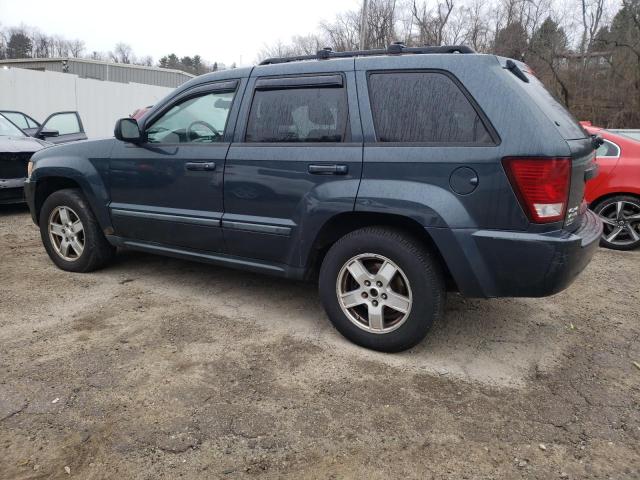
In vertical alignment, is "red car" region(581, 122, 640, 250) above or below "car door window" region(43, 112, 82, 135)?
below

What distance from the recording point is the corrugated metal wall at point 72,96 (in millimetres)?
17047

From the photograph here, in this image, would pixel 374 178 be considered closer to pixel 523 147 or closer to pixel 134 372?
pixel 523 147

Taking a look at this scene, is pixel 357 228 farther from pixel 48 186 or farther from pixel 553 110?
pixel 48 186

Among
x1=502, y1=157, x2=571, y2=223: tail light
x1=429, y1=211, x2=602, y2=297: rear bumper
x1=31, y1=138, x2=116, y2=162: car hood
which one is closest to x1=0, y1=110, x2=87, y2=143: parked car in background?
x1=31, y1=138, x2=116, y2=162: car hood

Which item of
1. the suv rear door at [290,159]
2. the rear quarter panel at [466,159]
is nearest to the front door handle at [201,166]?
the suv rear door at [290,159]

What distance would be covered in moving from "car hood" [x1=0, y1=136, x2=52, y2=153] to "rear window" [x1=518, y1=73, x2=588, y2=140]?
7.22 meters

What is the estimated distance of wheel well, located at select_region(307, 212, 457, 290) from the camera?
3143mm

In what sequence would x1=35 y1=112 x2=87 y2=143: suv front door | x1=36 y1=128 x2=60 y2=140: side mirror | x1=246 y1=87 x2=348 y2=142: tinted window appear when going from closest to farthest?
x1=246 y1=87 x2=348 y2=142: tinted window < x1=36 y1=128 x2=60 y2=140: side mirror < x1=35 y1=112 x2=87 y2=143: suv front door

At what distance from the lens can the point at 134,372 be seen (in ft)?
9.82

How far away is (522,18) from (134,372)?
1230 inches

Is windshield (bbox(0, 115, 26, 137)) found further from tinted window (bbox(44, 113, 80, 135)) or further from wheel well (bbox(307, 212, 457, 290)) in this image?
wheel well (bbox(307, 212, 457, 290))

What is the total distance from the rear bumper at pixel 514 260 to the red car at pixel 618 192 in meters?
3.57

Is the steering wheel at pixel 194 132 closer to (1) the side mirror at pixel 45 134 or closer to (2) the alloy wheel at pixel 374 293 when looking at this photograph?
(2) the alloy wheel at pixel 374 293

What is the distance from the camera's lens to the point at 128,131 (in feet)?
13.3
